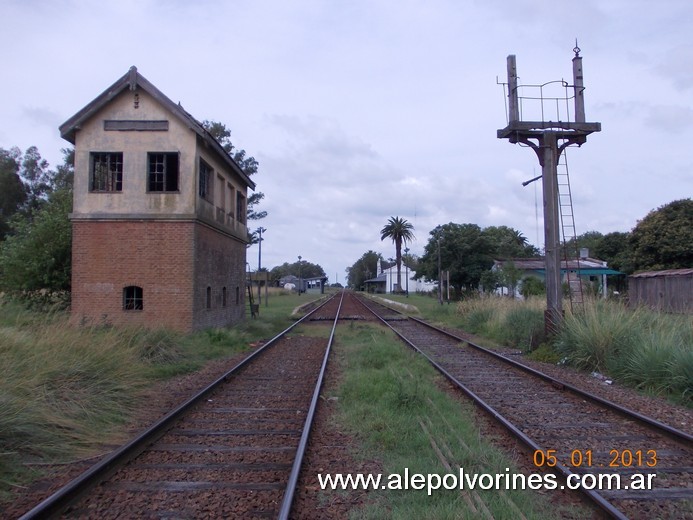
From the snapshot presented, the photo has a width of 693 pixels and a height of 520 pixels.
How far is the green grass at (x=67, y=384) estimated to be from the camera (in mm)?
6316

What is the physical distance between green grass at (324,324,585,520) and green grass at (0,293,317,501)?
3149 millimetres

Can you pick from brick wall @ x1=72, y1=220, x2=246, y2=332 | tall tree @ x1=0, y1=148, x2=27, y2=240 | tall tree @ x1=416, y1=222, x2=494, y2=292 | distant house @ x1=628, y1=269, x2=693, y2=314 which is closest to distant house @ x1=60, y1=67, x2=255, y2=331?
brick wall @ x1=72, y1=220, x2=246, y2=332

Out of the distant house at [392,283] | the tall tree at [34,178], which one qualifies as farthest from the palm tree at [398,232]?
the tall tree at [34,178]

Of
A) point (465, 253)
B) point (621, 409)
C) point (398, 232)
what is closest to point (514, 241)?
point (398, 232)

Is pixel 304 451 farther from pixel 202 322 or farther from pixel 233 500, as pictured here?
pixel 202 322

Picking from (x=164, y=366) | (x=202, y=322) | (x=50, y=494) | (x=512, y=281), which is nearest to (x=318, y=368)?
(x=164, y=366)

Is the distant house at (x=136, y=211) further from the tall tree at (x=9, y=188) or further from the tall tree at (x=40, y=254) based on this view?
the tall tree at (x=9, y=188)

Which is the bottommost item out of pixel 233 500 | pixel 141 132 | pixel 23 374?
pixel 233 500

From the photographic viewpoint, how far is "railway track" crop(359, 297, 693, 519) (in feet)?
16.7

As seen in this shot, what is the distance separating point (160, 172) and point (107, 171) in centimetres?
147

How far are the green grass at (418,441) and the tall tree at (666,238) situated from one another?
26.3m

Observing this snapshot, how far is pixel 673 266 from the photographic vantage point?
108 ft

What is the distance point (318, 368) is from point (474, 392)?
13.0ft

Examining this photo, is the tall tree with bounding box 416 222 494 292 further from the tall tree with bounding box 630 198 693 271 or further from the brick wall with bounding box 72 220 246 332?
the brick wall with bounding box 72 220 246 332
